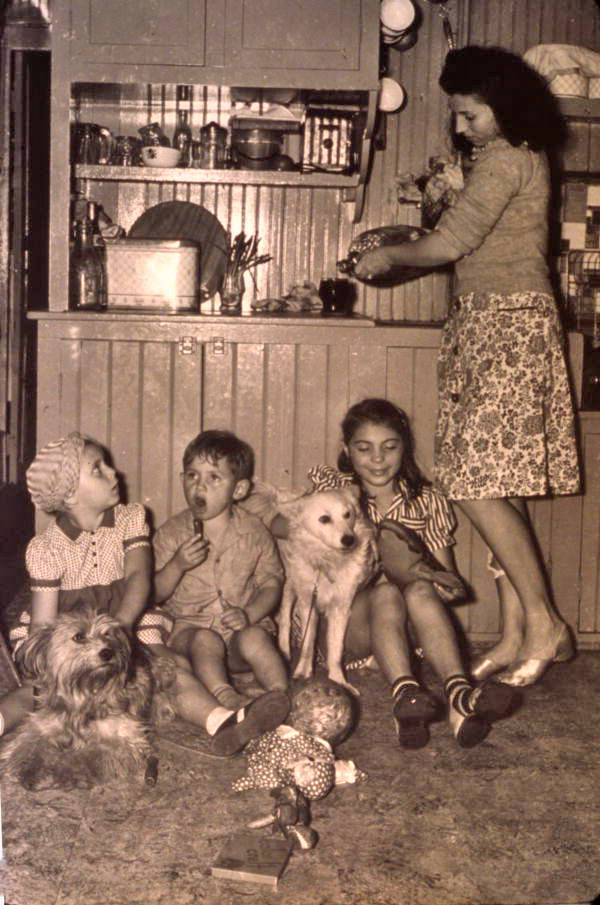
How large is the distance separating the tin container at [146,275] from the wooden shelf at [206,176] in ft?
0.81

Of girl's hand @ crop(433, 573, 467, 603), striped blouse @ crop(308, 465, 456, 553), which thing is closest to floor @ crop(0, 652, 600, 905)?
girl's hand @ crop(433, 573, 467, 603)

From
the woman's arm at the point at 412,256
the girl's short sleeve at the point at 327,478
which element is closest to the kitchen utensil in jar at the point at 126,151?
the woman's arm at the point at 412,256

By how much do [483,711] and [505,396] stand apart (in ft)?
2.83

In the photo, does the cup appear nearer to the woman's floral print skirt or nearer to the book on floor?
the woman's floral print skirt

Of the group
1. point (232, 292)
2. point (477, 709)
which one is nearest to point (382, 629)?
point (477, 709)

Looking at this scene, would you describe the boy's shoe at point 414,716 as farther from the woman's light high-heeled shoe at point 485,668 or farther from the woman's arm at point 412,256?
the woman's arm at point 412,256

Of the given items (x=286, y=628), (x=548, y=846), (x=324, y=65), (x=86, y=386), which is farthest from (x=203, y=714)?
(x=324, y=65)

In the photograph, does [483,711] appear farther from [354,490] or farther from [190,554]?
[190,554]

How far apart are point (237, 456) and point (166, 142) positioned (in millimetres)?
1461

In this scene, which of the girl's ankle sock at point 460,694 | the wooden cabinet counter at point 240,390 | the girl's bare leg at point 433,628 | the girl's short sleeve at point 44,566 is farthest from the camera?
the wooden cabinet counter at point 240,390

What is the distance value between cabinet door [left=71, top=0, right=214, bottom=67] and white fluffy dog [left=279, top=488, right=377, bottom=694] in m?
1.50

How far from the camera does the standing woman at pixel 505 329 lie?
2963 millimetres

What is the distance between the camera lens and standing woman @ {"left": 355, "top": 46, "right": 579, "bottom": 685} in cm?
296

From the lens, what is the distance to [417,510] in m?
3.29
